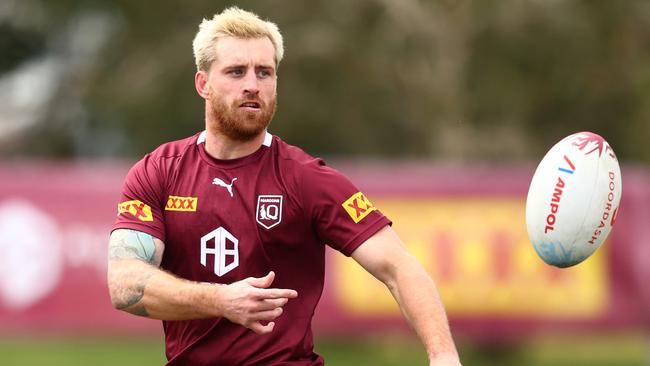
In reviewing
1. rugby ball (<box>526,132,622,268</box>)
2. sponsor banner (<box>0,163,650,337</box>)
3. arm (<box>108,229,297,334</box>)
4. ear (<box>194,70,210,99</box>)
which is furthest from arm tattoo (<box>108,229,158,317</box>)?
sponsor banner (<box>0,163,650,337</box>)

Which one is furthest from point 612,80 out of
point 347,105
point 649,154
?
point 347,105

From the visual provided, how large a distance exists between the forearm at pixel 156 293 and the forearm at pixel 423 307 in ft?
3.13

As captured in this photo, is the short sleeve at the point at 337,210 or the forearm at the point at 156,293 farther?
the short sleeve at the point at 337,210

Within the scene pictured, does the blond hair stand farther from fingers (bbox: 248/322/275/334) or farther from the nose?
fingers (bbox: 248/322/275/334)

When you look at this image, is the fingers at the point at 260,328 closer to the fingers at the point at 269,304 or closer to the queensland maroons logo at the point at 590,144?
the fingers at the point at 269,304

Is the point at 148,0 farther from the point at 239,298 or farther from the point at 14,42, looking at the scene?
the point at 239,298

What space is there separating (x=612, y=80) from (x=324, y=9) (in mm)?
6481

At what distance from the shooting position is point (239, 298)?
6055mm

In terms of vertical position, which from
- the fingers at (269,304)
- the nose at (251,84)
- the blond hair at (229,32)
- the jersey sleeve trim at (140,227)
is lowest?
the fingers at (269,304)

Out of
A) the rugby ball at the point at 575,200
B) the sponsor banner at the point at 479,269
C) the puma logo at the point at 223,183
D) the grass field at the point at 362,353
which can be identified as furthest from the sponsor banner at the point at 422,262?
the puma logo at the point at 223,183

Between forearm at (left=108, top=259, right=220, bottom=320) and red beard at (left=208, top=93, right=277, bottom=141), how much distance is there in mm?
824

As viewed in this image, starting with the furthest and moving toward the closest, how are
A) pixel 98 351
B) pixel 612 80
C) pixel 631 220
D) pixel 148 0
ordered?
pixel 148 0, pixel 612 80, pixel 98 351, pixel 631 220

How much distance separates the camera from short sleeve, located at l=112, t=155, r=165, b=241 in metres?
6.75

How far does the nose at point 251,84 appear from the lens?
667 cm
